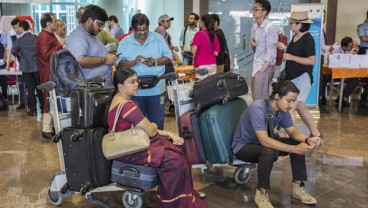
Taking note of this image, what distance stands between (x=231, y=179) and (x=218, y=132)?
1.96 feet

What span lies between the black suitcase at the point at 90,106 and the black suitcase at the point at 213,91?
0.72 meters

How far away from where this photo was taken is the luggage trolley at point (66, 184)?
275cm

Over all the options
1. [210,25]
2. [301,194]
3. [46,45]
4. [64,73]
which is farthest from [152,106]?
[210,25]

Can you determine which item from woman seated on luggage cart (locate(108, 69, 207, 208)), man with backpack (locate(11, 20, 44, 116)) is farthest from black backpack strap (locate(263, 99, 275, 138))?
man with backpack (locate(11, 20, 44, 116))

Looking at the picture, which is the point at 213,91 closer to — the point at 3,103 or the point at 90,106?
the point at 90,106

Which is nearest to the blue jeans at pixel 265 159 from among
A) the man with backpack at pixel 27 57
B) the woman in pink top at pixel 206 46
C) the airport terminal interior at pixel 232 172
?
the airport terminal interior at pixel 232 172

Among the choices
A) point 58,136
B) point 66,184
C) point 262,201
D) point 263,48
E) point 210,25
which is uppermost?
point 210,25

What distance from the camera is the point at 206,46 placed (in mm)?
5453

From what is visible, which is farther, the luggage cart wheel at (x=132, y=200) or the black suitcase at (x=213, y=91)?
the black suitcase at (x=213, y=91)

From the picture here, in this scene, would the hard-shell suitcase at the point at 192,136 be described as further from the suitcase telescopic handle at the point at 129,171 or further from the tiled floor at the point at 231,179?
the suitcase telescopic handle at the point at 129,171

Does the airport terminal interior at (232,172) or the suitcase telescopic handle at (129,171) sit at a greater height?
the suitcase telescopic handle at (129,171)

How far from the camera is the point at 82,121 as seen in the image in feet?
9.02

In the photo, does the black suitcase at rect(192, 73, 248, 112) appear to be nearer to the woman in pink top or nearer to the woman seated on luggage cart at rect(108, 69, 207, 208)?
the woman seated on luggage cart at rect(108, 69, 207, 208)

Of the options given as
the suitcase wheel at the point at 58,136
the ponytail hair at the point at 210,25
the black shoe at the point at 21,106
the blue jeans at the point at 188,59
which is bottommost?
the black shoe at the point at 21,106
